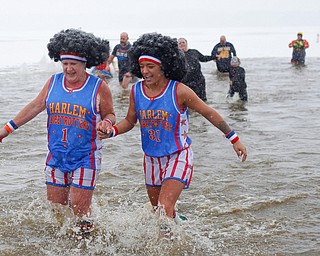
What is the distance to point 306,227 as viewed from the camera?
545cm

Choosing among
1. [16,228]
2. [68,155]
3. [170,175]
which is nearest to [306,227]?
[170,175]

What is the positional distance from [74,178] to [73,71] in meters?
0.83

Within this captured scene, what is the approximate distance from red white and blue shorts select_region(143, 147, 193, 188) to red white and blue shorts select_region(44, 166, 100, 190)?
43cm

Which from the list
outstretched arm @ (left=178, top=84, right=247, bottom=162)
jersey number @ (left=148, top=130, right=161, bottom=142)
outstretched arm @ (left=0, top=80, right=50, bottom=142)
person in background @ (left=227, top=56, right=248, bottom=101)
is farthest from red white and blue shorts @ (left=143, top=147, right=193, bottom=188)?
person in background @ (left=227, top=56, right=248, bottom=101)

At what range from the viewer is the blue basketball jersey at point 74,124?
4641 millimetres

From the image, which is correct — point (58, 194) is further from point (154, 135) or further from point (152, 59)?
point (152, 59)

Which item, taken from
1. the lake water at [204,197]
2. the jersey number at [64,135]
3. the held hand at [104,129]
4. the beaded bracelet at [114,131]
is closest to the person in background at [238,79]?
the lake water at [204,197]

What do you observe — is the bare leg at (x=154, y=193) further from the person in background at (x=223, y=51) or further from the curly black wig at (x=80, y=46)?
the person in background at (x=223, y=51)

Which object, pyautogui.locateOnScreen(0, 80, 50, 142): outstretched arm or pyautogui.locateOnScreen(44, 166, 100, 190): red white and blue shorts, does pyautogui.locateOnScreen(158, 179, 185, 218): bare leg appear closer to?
pyautogui.locateOnScreen(44, 166, 100, 190): red white and blue shorts

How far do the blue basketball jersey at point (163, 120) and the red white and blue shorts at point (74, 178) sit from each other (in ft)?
1.61

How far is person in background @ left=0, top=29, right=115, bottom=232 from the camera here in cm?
465

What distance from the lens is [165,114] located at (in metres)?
4.63

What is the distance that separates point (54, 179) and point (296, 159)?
4255mm

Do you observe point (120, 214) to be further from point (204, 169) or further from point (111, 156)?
point (111, 156)
